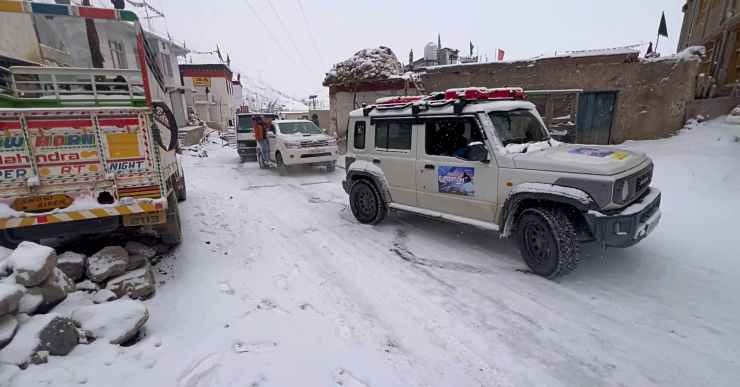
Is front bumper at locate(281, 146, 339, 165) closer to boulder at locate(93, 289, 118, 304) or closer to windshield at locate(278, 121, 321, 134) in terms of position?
windshield at locate(278, 121, 321, 134)

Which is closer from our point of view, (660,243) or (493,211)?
(493,211)

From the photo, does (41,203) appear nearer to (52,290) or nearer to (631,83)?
(52,290)

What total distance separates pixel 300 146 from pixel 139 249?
6.92m

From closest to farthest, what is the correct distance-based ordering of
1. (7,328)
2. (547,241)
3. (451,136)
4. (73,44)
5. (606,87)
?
1. (7,328)
2. (547,241)
3. (451,136)
4. (606,87)
5. (73,44)

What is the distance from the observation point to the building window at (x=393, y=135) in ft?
17.2

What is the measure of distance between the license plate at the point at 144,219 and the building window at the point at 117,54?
71.1 ft

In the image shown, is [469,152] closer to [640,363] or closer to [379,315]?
[379,315]

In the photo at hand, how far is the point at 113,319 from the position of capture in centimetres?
285

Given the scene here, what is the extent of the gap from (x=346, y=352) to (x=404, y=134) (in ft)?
11.4

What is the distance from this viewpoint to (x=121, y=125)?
3.75 m

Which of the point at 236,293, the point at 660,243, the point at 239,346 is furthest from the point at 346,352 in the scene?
the point at 660,243

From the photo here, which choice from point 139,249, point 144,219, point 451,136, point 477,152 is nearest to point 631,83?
point 451,136

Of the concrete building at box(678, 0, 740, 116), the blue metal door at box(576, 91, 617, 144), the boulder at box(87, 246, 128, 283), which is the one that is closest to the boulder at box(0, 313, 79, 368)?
the boulder at box(87, 246, 128, 283)

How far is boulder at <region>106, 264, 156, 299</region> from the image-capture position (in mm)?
3447
